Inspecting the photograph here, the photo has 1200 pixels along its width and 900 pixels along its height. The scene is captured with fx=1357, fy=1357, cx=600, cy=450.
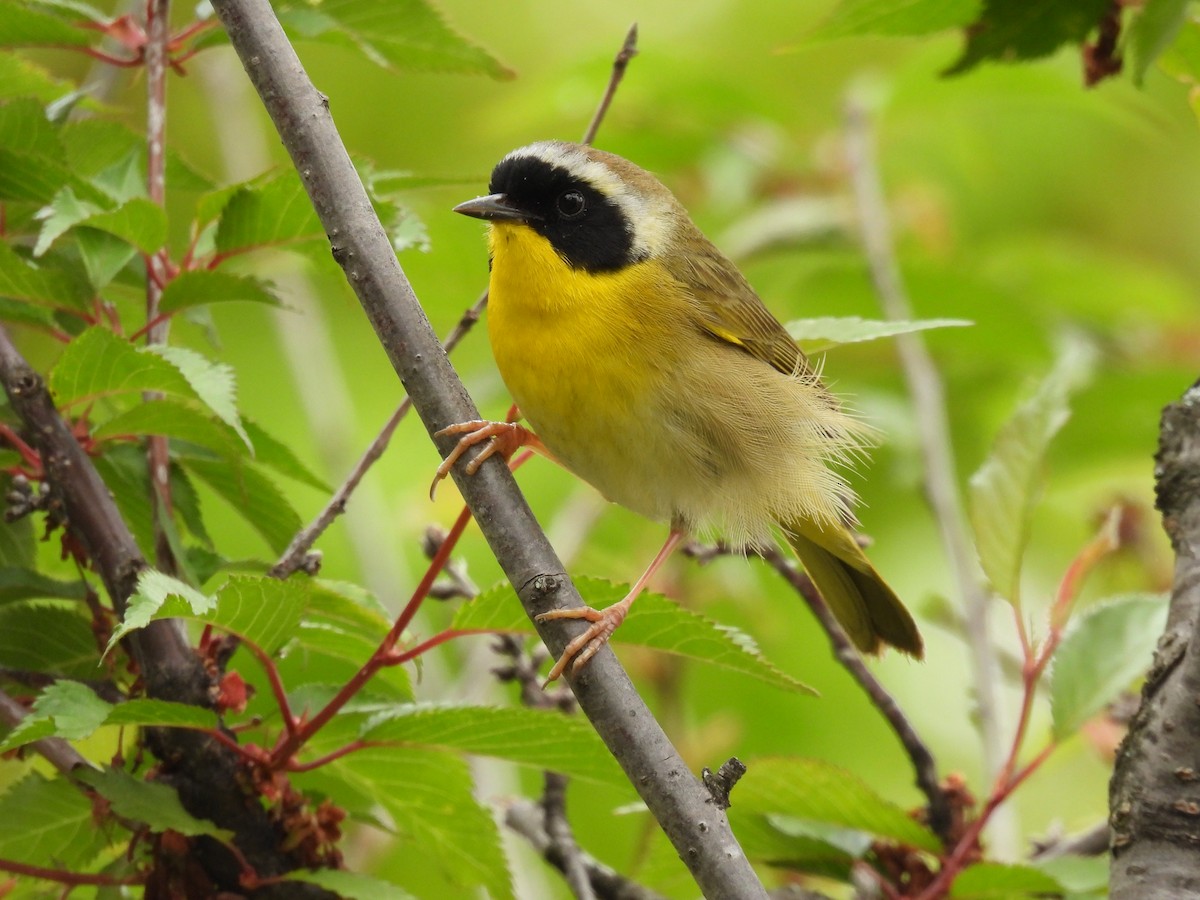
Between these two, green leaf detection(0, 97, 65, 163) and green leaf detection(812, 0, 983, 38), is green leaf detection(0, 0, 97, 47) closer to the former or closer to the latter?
green leaf detection(0, 97, 65, 163)

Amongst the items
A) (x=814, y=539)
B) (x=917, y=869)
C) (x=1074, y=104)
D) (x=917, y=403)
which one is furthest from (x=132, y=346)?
(x=1074, y=104)

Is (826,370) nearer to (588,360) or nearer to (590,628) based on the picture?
(588,360)

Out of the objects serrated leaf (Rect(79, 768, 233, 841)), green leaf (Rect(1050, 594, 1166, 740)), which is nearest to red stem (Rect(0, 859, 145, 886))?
serrated leaf (Rect(79, 768, 233, 841))

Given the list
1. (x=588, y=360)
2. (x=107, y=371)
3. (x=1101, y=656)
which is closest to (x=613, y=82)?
(x=588, y=360)

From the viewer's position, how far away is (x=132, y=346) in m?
2.16

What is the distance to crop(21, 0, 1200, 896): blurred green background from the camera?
4676mm

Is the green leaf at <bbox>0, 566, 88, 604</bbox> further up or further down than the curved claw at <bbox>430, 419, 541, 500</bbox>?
further down

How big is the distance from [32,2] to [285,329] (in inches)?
96.4

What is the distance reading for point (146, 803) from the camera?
83.4 inches

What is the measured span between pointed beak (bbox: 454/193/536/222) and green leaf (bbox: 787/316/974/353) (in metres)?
0.97

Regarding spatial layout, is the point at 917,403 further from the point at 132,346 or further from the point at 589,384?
the point at 132,346

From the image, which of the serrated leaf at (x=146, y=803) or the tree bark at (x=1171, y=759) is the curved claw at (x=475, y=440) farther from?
the tree bark at (x=1171, y=759)

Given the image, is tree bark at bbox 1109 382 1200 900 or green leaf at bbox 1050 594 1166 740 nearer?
tree bark at bbox 1109 382 1200 900

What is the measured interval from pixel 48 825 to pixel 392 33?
5.29 ft
